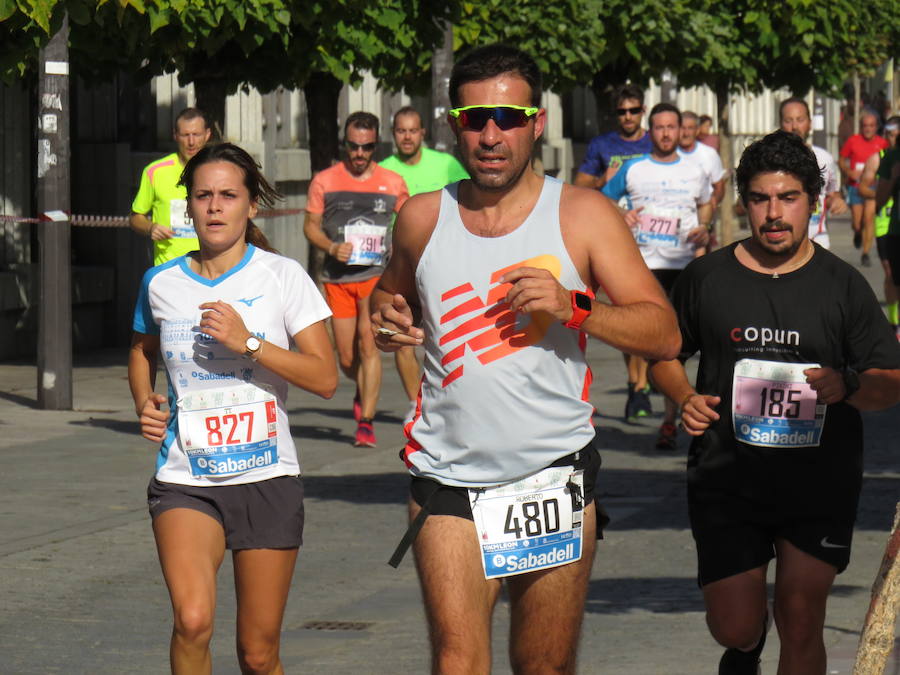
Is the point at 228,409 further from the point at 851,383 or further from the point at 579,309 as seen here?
the point at 851,383

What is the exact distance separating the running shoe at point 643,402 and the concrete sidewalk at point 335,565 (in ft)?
0.45

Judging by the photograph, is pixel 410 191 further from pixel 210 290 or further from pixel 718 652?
pixel 210 290

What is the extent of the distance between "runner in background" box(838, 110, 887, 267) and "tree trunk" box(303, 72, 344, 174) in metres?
11.5

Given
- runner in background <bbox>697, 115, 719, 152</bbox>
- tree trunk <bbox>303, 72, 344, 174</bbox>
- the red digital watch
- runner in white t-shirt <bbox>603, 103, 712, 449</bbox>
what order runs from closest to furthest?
the red digital watch
runner in white t-shirt <bbox>603, 103, 712, 449</bbox>
tree trunk <bbox>303, 72, 344, 174</bbox>
runner in background <bbox>697, 115, 719, 152</bbox>

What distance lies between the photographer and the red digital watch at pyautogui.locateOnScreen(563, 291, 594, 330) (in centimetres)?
453

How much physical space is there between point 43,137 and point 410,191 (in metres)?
2.38

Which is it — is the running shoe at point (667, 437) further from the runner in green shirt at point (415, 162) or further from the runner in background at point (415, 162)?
the runner in green shirt at point (415, 162)

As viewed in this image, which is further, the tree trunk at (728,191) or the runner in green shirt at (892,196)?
the tree trunk at (728,191)

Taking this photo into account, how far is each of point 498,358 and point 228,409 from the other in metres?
0.92

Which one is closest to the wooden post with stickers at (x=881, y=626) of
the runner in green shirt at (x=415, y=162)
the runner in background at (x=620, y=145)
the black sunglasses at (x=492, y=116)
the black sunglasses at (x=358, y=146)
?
the black sunglasses at (x=492, y=116)

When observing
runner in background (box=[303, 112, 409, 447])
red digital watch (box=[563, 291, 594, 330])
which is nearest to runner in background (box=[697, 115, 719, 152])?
runner in background (box=[303, 112, 409, 447])

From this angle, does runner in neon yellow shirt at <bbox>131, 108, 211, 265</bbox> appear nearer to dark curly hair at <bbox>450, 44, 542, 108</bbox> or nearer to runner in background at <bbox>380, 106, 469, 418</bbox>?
runner in background at <bbox>380, 106, 469, 418</bbox>

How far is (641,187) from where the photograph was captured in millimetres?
12133

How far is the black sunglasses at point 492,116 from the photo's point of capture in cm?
472
